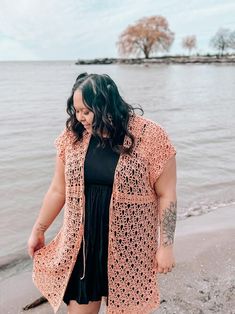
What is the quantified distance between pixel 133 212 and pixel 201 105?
18077 mm

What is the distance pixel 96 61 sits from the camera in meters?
101

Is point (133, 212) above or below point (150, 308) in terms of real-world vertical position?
above

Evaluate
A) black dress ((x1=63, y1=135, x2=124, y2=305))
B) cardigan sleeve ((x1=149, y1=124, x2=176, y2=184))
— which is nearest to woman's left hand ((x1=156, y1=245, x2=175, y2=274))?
black dress ((x1=63, y1=135, x2=124, y2=305))

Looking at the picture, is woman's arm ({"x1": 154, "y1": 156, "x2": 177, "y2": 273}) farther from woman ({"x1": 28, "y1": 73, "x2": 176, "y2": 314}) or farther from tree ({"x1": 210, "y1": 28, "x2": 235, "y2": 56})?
tree ({"x1": 210, "y1": 28, "x2": 235, "y2": 56})

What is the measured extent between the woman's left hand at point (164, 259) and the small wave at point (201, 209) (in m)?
3.45

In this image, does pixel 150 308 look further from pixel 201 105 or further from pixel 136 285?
pixel 201 105

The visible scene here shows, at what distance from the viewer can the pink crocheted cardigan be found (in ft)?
7.11

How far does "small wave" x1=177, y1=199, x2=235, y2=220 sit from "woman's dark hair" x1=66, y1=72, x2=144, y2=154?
377cm

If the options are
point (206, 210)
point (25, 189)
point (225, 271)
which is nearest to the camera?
point (225, 271)

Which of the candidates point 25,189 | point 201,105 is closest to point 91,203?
point 25,189

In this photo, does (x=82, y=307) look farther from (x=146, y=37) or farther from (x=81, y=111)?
(x=146, y=37)

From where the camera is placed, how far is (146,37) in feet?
294

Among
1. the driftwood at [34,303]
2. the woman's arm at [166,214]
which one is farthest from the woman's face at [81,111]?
the driftwood at [34,303]

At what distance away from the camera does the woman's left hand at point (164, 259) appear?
7.46 feet
